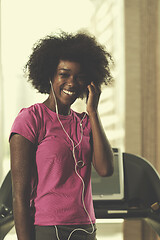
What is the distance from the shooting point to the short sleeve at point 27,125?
0.97 meters

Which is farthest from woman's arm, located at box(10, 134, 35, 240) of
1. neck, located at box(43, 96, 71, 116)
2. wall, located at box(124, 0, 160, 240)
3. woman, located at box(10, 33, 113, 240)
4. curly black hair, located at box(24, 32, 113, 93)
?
wall, located at box(124, 0, 160, 240)

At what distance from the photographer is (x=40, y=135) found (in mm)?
1021

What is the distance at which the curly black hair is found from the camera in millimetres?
1197

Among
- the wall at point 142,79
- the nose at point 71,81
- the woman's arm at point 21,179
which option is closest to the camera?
the woman's arm at point 21,179

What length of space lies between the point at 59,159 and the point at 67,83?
281 millimetres

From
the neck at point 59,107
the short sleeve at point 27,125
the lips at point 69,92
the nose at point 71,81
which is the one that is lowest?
the short sleeve at point 27,125

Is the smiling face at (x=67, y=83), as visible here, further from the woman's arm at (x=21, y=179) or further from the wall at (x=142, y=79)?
the wall at (x=142, y=79)

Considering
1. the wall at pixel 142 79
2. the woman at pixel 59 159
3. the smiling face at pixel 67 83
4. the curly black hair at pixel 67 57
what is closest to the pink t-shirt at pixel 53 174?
the woman at pixel 59 159

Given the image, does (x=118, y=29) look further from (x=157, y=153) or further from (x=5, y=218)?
(x=5, y=218)

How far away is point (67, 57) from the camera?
1.17 m

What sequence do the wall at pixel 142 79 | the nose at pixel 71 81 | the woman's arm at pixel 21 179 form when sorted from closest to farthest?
the woman's arm at pixel 21 179 < the nose at pixel 71 81 < the wall at pixel 142 79

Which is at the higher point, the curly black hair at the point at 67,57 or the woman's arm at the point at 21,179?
the curly black hair at the point at 67,57

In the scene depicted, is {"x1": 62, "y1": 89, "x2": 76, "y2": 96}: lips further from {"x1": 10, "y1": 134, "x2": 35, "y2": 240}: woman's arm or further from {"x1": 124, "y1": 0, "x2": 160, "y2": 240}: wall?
{"x1": 124, "y1": 0, "x2": 160, "y2": 240}: wall

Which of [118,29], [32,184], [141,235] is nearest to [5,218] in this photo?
[32,184]
